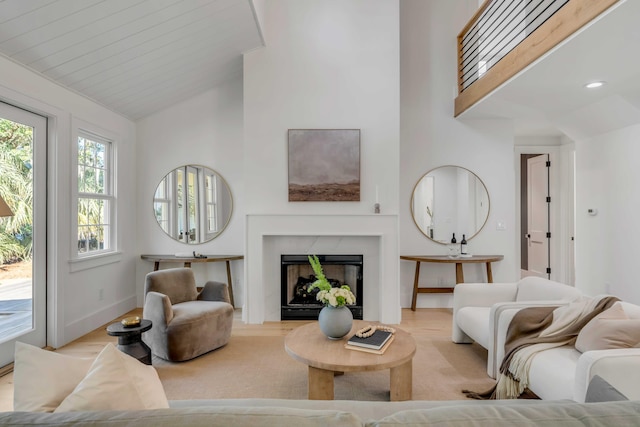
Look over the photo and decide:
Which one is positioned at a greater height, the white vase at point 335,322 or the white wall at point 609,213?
the white wall at point 609,213

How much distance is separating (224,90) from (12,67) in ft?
7.48

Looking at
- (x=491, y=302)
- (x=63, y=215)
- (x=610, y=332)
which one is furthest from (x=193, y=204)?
(x=610, y=332)

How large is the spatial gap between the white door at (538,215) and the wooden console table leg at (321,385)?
5.25 meters

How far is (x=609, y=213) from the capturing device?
402 centimetres

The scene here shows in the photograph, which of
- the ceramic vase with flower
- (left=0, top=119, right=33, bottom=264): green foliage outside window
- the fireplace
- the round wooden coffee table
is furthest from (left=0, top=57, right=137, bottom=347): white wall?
the ceramic vase with flower

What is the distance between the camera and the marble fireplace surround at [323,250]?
159 inches

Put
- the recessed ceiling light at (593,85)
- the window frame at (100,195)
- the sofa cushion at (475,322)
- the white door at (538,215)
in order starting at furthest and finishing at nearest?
the white door at (538,215)
the window frame at (100,195)
the recessed ceiling light at (593,85)
the sofa cushion at (475,322)

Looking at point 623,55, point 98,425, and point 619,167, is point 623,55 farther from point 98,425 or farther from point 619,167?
point 98,425

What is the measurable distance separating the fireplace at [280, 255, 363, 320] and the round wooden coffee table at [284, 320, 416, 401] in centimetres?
174

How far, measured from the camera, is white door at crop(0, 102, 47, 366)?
2.84 metres

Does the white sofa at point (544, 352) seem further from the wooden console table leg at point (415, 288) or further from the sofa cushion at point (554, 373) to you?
the wooden console table leg at point (415, 288)

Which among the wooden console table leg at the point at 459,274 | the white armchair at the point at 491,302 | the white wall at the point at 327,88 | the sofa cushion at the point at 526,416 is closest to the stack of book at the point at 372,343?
the white armchair at the point at 491,302

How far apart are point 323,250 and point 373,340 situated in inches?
75.4

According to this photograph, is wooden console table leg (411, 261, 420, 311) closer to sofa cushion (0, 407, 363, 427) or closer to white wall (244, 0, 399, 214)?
white wall (244, 0, 399, 214)
